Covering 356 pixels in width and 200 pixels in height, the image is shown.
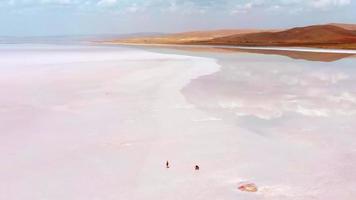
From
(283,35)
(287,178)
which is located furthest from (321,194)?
(283,35)

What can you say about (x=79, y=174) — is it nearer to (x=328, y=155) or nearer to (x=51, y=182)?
(x=51, y=182)

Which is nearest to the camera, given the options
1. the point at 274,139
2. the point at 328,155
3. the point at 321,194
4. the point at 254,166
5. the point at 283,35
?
the point at 321,194

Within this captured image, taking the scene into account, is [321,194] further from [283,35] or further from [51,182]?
[283,35]

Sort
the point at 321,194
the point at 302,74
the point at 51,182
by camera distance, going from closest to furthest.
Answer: the point at 321,194 < the point at 51,182 < the point at 302,74

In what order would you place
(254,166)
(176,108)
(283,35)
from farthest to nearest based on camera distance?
1. (283,35)
2. (176,108)
3. (254,166)

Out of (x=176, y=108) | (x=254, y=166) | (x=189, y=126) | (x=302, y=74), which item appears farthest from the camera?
(x=302, y=74)

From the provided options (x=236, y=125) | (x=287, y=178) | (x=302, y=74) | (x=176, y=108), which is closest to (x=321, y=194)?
(x=287, y=178)

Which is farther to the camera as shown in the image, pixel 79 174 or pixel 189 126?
pixel 189 126

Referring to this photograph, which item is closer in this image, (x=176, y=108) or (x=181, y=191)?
(x=181, y=191)
